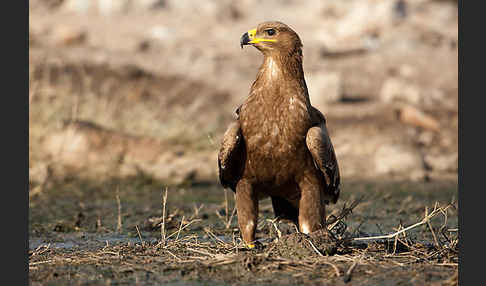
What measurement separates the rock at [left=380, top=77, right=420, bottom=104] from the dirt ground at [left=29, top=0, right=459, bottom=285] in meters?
0.04

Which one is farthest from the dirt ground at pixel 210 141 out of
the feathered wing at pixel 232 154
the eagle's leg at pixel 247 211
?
the feathered wing at pixel 232 154

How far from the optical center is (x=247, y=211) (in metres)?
5.99

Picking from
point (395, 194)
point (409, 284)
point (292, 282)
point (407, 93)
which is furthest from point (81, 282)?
point (407, 93)

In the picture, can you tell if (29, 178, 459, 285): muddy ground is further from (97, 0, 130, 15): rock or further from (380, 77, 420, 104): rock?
(97, 0, 130, 15): rock

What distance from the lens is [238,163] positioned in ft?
19.9

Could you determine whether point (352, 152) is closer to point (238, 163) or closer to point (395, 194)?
point (395, 194)

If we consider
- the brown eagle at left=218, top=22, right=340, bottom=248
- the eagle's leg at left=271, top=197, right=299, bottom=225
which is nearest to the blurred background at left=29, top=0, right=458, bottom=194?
the eagle's leg at left=271, top=197, right=299, bottom=225

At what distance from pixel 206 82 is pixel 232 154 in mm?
11923

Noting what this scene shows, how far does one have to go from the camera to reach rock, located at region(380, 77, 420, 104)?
627 inches

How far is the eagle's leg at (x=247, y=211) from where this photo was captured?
5980 mm

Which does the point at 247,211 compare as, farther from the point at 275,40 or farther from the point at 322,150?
the point at 275,40

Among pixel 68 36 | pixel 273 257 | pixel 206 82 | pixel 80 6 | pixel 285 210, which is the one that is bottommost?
pixel 273 257

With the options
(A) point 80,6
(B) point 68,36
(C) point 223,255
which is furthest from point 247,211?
(A) point 80,6

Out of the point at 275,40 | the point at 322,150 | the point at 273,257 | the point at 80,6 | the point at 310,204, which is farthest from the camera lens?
the point at 80,6
